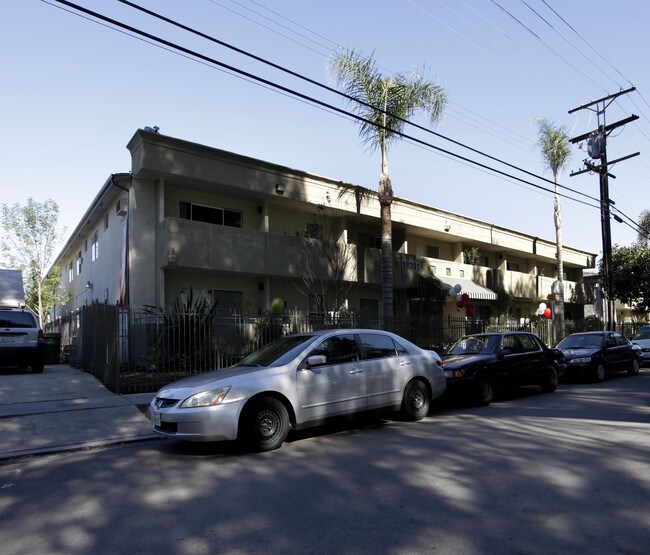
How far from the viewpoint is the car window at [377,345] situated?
8.58m

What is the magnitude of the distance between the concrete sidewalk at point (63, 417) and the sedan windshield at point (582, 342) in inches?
478

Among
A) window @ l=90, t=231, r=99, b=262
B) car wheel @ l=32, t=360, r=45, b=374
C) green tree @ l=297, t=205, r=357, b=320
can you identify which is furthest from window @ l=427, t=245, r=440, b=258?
car wheel @ l=32, t=360, r=45, b=374

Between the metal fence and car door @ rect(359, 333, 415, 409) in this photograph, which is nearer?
car door @ rect(359, 333, 415, 409)

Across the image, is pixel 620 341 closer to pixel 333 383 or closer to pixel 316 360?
pixel 333 383

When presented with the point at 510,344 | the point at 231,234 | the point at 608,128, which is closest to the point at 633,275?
the point at 608,128

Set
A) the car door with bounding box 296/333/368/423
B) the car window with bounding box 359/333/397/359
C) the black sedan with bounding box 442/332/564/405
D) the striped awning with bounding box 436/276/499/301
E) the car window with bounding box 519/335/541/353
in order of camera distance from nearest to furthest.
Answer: the car door with bounding box 296/333/368/423, the car window with bounding box 359/333/397/359, the black sedan with bounding box 442/332/564/405, the car window with bounding box 519/335/541/353, the striped awning with bounding box 436/276/499/301

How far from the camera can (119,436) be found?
8.20 m

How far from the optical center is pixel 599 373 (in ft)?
49.3

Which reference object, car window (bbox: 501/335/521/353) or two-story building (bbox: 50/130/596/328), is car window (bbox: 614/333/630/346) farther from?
two-story building (bbox: 50/130/596/328)

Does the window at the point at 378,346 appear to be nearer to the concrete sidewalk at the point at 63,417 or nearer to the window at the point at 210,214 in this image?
the concrete sidewalk at the point at 63,417

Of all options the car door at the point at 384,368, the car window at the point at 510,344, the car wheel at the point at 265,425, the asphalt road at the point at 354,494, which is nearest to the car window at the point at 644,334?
the car window at the point at 510,344

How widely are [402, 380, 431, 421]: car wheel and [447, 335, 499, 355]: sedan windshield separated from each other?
2.95m

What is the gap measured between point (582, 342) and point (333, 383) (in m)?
11.4

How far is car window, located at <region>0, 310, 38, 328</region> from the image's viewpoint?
14.1 meters
